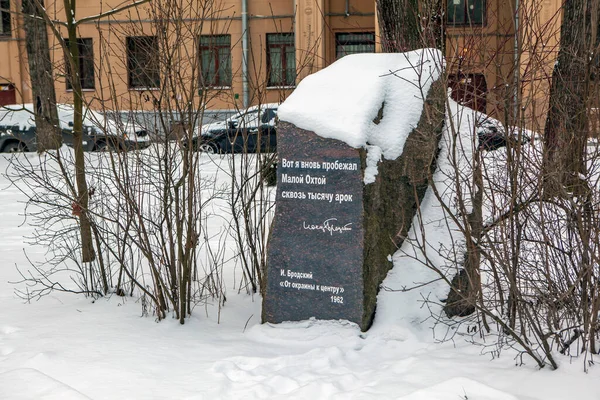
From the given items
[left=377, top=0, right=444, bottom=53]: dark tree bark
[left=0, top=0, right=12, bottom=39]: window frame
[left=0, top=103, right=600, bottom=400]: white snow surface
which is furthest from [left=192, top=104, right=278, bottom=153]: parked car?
[left=0, top=0, right=12, bottom=39]: window frame

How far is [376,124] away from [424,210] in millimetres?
764

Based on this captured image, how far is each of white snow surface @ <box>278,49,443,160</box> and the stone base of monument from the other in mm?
58

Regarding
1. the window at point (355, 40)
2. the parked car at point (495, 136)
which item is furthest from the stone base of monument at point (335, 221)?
the window at point (355, 40)

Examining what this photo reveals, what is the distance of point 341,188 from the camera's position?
5.12 m

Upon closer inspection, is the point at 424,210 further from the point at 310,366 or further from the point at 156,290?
the point at 156,290

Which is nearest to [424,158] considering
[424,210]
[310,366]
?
[424,210]

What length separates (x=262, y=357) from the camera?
486cm

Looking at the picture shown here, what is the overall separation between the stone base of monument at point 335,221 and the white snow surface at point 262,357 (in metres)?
0.14

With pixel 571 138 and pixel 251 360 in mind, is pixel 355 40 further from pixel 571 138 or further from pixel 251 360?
pixel 571 138

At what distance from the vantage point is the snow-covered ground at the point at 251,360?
4.17 meters

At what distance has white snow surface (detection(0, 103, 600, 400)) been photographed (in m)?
4.18

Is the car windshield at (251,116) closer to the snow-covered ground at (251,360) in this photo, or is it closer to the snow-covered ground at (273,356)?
the snow-covered ground at (273,356)

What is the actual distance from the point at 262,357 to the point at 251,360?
0.31 feet
